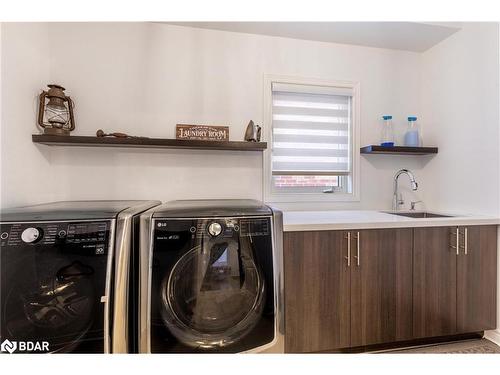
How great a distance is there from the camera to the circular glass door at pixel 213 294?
3.80 feet

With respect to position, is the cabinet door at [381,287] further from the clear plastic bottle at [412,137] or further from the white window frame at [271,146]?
the clear plastic bottle at [412,137]

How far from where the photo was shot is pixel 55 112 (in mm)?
1676

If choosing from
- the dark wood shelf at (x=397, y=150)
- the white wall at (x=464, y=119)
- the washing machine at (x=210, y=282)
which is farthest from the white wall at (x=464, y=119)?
the washing machine at (x=210, y=282)

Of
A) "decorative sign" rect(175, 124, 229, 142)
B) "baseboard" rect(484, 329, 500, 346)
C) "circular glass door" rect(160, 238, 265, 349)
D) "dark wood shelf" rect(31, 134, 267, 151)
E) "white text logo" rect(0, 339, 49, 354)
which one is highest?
"decorative sign" rect(175, 124, 229, 142)

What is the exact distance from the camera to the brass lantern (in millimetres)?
1614

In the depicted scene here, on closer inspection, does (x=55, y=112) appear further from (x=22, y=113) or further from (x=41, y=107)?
(x=22, y=113)

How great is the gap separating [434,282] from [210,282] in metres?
1.53

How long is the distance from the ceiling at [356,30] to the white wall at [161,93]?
6cm

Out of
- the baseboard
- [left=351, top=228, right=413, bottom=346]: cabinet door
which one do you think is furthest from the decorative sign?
the baseboard

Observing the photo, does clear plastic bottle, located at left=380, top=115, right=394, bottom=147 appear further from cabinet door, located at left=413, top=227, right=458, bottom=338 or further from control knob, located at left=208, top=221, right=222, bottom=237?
control knob, located at left=208, top=221, right=222, bottom=237

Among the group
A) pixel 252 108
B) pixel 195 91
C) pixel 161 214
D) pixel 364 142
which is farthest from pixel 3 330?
pixel 364 142

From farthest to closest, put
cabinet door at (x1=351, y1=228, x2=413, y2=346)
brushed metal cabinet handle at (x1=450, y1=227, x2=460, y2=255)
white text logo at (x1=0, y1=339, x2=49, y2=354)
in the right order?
1. brushed metal cabinet handle at (x1=450, y1=227, x2=460, y2=255)
2. cabinet door at (x1=351, y1=228, x2=413, y2=346)
3. white text logo at (x1=0, y1=339, x2=49, y2=354)

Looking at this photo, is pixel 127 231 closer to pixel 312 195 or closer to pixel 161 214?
pixel 161 214

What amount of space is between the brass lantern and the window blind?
1.59 m
